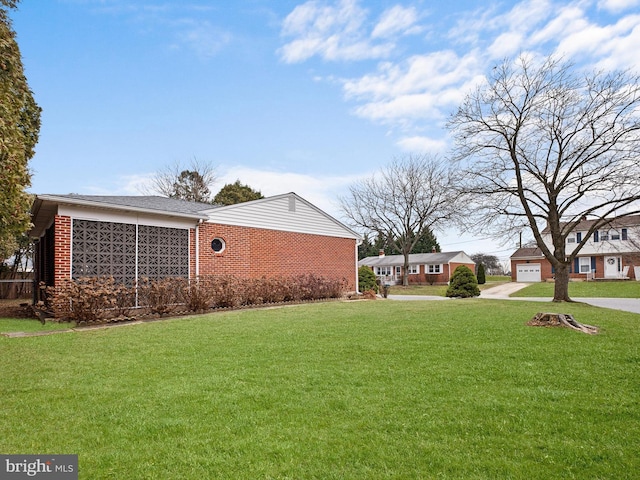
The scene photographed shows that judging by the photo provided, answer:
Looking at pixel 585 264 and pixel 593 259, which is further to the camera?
pixel 585 264

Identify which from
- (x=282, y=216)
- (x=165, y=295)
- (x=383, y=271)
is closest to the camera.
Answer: (x=165, y=295)

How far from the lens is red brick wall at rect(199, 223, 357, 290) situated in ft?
46.4

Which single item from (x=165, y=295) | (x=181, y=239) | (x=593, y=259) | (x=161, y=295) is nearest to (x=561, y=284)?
(x=181, y=239)

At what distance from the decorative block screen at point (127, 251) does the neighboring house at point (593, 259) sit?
28.4m

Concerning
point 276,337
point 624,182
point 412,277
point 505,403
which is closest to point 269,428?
point 505,403

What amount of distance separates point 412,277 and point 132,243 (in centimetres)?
3676

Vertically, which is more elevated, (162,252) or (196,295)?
(162,252)

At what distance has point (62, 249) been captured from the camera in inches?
419

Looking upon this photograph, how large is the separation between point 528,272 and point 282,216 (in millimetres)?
28474

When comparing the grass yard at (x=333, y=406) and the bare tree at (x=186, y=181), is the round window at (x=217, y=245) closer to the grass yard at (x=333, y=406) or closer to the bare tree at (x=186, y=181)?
the grass yard at (x=333, y=406)

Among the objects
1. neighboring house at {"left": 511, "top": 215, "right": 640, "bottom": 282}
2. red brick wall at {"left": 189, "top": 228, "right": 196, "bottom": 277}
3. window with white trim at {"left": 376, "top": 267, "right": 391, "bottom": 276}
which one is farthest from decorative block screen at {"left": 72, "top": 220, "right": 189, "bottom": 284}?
window with white trim at {"left": 376, "top": 267, "right": 391, "bottom": 276}

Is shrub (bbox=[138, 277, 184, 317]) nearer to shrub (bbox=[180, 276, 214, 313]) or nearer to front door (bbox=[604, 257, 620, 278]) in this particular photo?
shrub (bbox=[180, 276, 214, 313])

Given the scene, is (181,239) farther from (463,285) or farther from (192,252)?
(463,285)

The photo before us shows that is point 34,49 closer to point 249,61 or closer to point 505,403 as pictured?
point 249,61
